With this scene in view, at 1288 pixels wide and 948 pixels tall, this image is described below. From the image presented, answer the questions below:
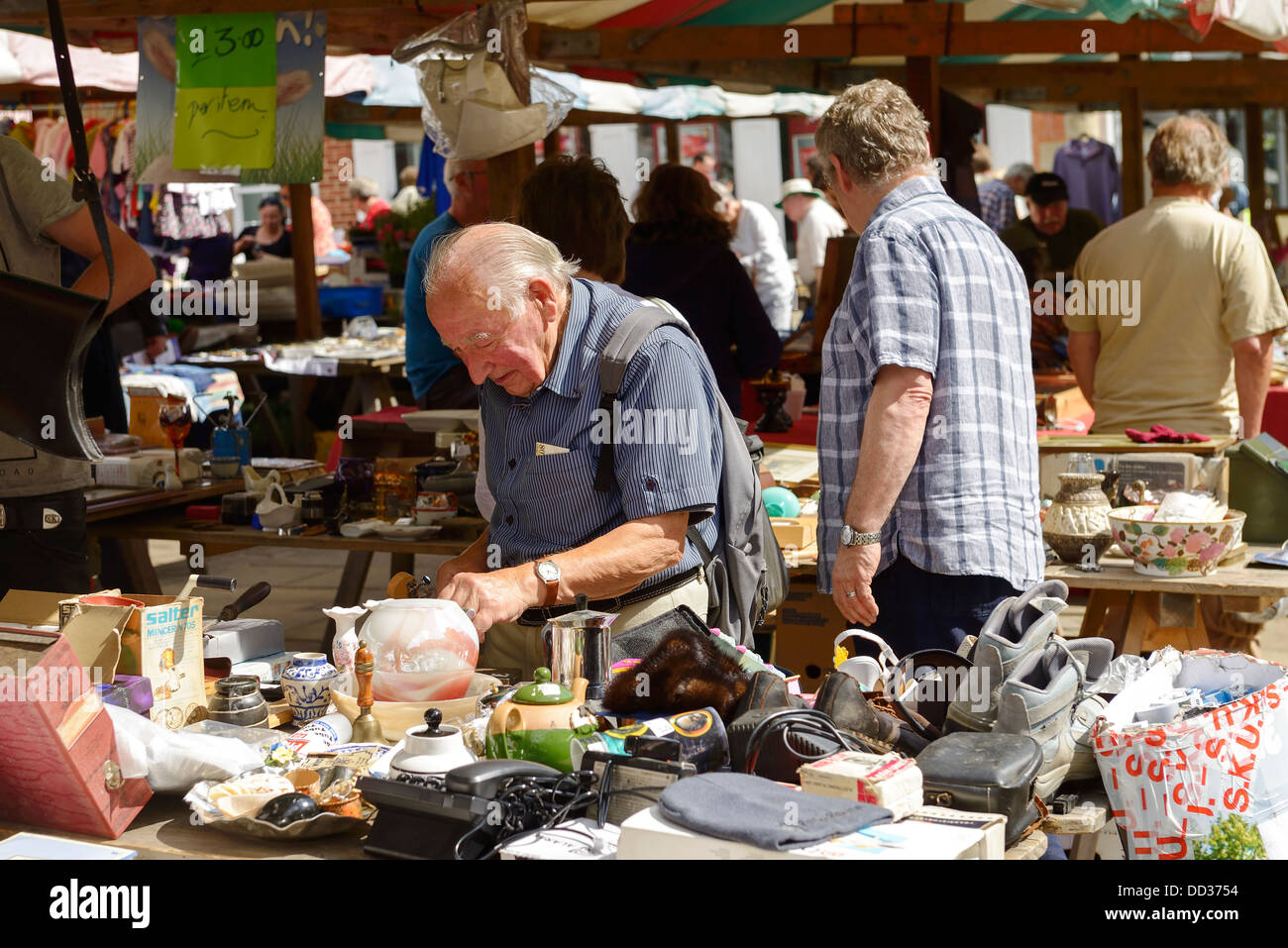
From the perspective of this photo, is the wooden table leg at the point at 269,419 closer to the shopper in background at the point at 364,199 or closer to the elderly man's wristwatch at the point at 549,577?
the shopper in background at the point at 364,199

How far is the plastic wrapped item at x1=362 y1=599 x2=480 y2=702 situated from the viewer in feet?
7.69

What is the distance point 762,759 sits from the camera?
78.8 inches

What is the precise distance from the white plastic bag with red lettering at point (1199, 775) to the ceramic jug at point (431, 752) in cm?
96

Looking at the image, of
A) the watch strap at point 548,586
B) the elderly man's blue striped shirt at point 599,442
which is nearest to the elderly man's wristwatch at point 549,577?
the watch strap at point 548,586

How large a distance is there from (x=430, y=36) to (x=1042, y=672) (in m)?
3.10

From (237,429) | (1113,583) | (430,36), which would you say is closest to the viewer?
(1113,583)

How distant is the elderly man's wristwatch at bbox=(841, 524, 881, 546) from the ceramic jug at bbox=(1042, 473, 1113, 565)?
1116mm

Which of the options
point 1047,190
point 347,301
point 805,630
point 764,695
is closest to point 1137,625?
point 805,630

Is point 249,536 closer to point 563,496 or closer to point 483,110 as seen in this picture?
point 483,110

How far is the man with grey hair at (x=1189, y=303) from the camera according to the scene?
4.69m

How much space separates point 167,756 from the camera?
2.07m

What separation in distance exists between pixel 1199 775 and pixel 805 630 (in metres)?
2.17

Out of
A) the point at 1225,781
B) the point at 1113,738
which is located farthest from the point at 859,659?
the point at 1225,781
